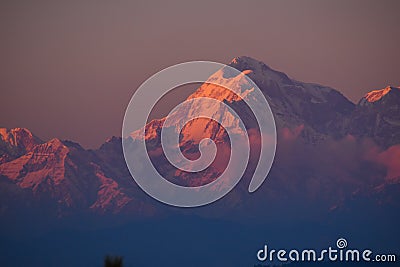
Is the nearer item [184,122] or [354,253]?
[354,253]

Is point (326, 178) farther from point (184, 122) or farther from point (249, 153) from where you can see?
point (184, 122)

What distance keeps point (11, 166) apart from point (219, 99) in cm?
890

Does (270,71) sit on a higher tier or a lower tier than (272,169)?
higher

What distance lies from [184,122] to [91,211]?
513cm

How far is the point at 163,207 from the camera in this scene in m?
38.4

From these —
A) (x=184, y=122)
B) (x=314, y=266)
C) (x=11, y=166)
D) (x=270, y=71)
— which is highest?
(x=270, y=71)

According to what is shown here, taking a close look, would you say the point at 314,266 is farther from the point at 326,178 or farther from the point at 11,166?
the point at 11,166

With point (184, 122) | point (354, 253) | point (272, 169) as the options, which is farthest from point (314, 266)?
point (184, 122)

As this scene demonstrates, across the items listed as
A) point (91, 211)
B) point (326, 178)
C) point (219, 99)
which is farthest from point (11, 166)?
point (326, 178)

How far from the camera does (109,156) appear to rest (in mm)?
38125

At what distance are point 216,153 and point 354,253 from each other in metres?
7.02

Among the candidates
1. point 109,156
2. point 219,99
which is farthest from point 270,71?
point 109,156

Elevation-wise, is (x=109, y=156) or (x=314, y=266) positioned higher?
(x=109, y=156)

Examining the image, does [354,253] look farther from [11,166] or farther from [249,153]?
[11,166]
